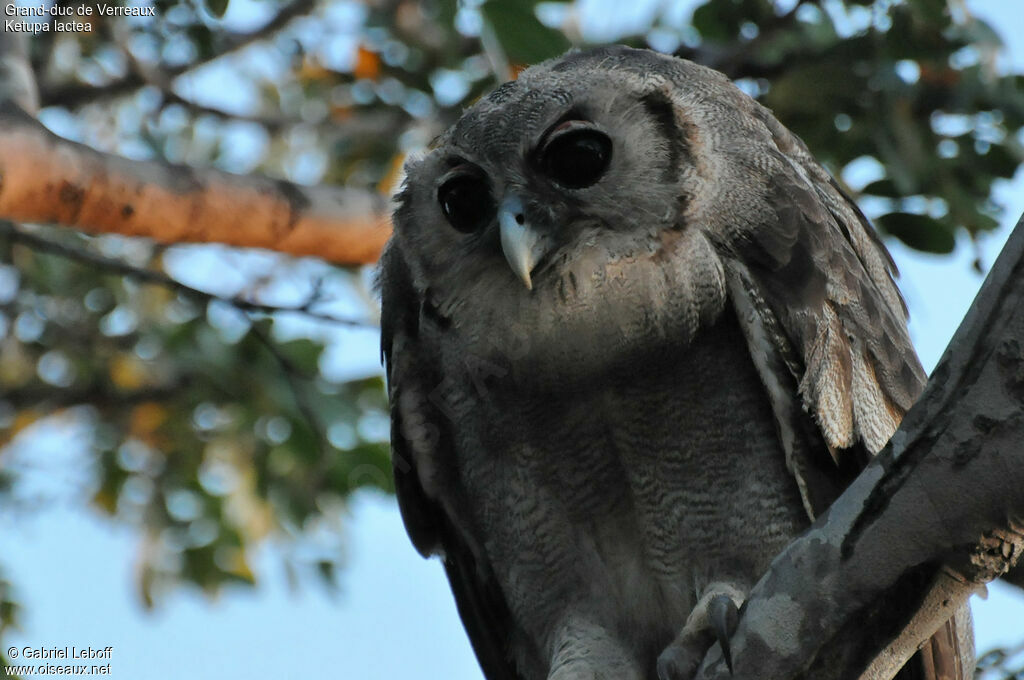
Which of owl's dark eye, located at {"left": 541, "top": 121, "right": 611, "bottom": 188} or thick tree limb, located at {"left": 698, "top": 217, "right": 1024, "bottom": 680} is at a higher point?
owl's dark eye, located at {"left": 541, "top": 121, "right": 611, "bottom": 188}

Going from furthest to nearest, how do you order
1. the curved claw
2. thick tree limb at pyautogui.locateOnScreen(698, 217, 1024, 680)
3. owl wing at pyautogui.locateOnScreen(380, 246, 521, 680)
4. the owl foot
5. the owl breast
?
owl wing at pyautogui.locateOnScreen(380, 246, 521, 680) → the owl breast → the owl foot → the curved claw → thick tree limb at pyautogui.locateOnScreen(698, 217, 1024, 680)

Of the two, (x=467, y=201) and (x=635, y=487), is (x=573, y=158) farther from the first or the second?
(x=635, y=487)

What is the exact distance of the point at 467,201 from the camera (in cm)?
280

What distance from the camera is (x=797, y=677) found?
193 centimetres

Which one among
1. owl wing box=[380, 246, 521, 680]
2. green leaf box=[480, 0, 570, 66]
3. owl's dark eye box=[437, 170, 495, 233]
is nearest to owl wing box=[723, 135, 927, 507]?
owl's dark eye box=[437, 170, 495, 233]

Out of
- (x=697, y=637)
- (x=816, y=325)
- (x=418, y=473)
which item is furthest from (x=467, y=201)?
(x=697, y=637)

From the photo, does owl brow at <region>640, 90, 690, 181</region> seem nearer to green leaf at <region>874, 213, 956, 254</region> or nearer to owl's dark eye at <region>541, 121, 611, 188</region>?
owl's dark eye at <region>541, 121, 611, 188</region>

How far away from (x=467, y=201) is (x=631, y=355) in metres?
0.54

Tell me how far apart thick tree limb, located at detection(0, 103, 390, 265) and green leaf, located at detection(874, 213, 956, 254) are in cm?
149

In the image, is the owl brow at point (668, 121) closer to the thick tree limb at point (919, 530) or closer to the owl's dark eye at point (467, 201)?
the owl's dark eye at point (467, 201)

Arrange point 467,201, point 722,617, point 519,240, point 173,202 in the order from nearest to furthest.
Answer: point 722,617 < point 519,240 < point 467,201 < point 173,202

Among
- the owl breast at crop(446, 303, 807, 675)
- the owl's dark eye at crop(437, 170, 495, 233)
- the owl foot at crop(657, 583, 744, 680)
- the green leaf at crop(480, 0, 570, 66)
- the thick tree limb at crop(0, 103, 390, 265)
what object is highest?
the green leaf at crop(480, 0, 570, 66)

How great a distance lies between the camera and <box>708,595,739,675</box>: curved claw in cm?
218

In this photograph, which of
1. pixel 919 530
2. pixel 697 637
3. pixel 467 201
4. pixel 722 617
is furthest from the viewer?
pixel 467 201
